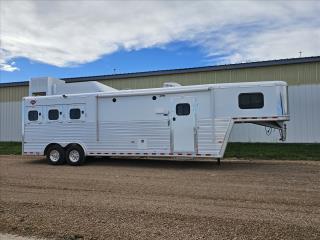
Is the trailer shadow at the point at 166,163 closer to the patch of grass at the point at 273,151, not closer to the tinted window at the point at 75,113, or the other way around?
the tinted window at the point at 75,113

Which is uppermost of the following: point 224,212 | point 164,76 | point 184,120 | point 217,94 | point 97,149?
point 164,76

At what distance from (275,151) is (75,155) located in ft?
29.5

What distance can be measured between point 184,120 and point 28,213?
7.20 m

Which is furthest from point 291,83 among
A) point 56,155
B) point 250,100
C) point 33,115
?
point 33,115

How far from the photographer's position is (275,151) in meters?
18.3

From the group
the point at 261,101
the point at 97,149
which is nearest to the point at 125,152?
the point at 97,149

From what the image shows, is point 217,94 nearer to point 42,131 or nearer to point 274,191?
point 274,191

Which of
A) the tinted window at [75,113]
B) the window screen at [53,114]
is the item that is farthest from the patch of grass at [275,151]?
the window screen at [53,114]

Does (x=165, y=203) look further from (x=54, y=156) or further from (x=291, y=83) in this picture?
(x=291, y=83)

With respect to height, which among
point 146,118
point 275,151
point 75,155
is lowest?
point 275,151

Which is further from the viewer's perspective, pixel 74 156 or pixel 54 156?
pixel 54 156

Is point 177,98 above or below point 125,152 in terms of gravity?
above

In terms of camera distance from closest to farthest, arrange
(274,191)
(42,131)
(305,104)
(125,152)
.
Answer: (274,191), (125,152), (42,131), (305,104)

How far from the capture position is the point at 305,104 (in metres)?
21.4
